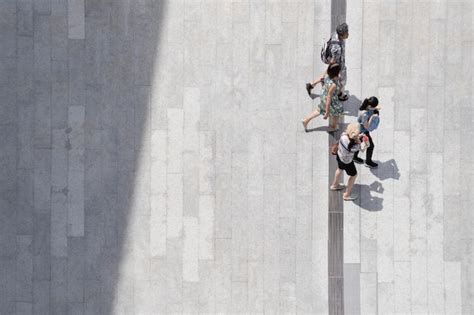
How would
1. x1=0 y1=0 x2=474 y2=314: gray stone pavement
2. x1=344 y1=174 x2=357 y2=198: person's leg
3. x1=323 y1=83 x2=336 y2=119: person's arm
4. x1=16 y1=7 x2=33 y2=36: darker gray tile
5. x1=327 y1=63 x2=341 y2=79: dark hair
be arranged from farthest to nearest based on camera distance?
x1=16 y1=7 x2=33 y2=36: darker gray tile
x1=0 y1=0 x2=474 y2=314: gray stone pavement
x1=344 y1=174 x2=357 y2=198: person's leg
x1=323 y1=83 x2=336 y2=119: person's arm
x1=327 y1=63 x2=341 y2=79: dark hair

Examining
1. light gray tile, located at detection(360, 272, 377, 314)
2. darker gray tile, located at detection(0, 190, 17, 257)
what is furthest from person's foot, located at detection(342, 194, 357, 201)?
darker gray tile, located at detection(0, 190, 17, 257)

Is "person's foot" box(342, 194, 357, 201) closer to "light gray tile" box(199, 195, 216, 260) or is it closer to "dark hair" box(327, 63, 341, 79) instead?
"dark hair" box(327, 63, 341, 79)

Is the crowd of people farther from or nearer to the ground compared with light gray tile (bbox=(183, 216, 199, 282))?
farther from the ground

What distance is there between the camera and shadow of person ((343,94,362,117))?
402 inches

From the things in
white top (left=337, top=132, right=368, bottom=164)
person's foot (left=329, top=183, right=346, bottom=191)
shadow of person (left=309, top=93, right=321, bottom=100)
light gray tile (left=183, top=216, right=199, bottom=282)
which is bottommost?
light gray tile (left=183, top=216, right=199, bottom=282)

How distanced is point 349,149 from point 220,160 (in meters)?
2.75

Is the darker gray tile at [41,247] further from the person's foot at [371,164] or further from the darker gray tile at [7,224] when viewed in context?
the person's foot at [371,164]

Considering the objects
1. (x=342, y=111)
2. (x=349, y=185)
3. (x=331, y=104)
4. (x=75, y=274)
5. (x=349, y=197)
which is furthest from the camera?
(x=75, y=274)

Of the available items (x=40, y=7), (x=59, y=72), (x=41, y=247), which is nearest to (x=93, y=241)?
(x=41, y=247)

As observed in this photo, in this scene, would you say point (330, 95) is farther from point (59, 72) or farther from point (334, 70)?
point (59, 72)

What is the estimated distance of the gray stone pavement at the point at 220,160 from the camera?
10.1 metres

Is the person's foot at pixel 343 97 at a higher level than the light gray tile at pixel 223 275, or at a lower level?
higher

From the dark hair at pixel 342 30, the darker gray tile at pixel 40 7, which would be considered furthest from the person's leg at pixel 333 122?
the darker gray tile at pixel 40 7

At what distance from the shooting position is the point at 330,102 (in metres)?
9.30
